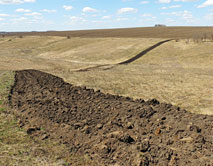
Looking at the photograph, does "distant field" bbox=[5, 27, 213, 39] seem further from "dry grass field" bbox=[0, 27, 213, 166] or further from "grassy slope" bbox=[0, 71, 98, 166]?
"grassy slope" bbox=[0, 71, 98, 166]

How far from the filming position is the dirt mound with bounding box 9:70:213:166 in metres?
7.76

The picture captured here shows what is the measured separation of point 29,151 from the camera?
813cm

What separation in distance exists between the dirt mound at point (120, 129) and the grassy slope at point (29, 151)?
387 millimetres

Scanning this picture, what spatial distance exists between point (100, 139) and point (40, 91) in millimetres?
8854

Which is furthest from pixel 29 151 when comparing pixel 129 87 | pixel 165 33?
pixel 165 33

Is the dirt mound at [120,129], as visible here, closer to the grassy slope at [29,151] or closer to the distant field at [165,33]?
the grassy slope at [29,151]

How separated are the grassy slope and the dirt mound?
387 mm

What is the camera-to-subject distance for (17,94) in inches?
627

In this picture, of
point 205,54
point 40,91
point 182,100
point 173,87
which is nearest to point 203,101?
point 182,100

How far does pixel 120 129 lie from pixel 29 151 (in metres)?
3.52

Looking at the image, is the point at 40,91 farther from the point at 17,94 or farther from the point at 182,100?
the point at 182,100

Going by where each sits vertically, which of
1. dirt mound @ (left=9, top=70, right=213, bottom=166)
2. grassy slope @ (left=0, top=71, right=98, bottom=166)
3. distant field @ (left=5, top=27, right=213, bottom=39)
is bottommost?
grassy slope @ (left=0, top=71, right=98, bottom=166)

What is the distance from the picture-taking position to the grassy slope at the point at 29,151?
24.5 feet

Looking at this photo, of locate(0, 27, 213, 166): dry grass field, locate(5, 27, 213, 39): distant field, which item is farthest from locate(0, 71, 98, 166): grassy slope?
locate(5, 27, 213, 39): distant field
